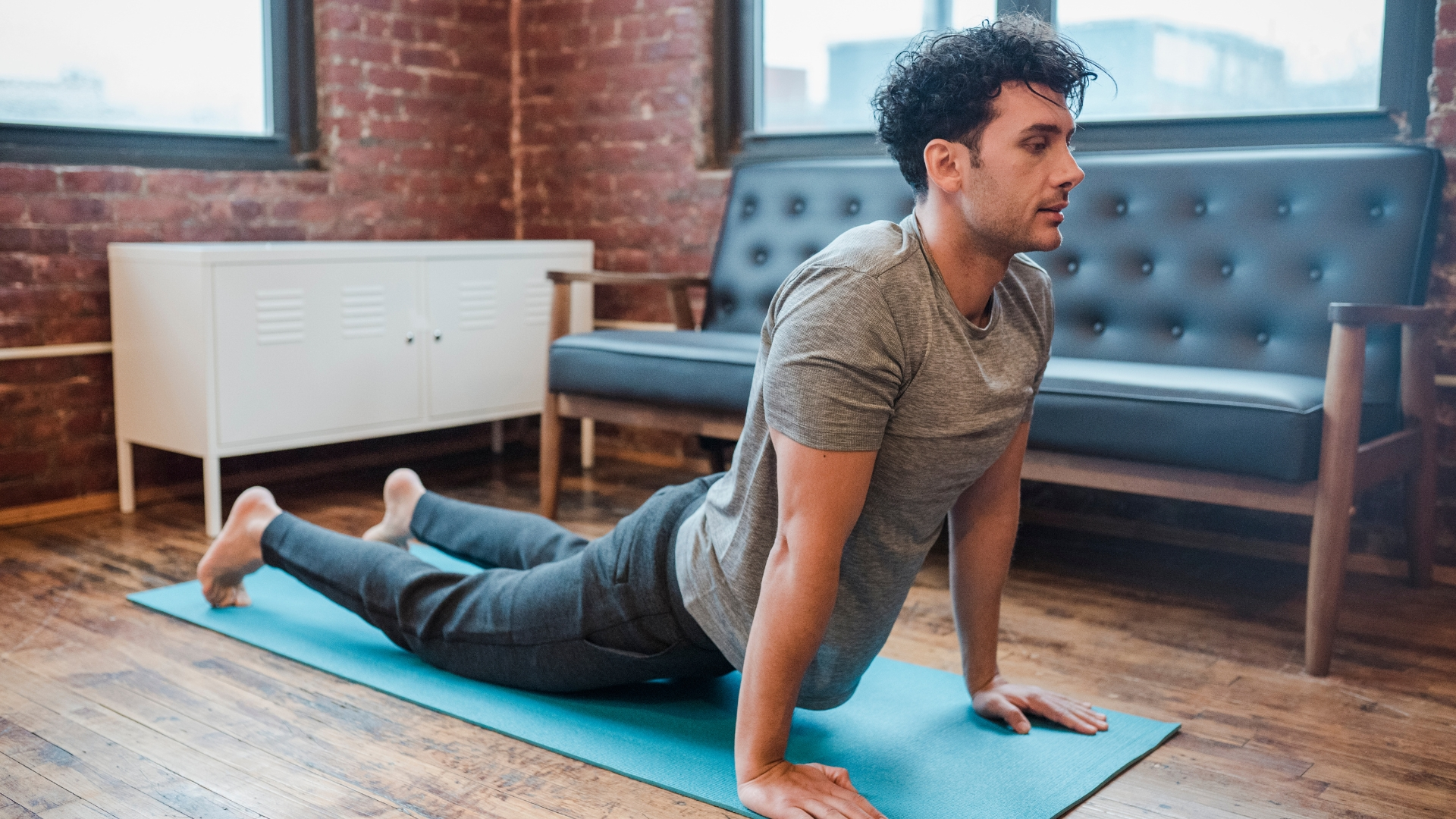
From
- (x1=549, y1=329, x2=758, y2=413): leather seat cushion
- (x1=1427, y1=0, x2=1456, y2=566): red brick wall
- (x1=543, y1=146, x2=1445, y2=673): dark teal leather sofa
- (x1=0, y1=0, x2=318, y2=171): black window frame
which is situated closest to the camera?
(x1=543, y1=146, x2=1445, y2=673): dark teal leather sofa

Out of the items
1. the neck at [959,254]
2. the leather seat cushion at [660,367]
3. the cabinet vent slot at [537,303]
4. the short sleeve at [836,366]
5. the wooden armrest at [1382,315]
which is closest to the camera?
the short sleeve at [836,366]

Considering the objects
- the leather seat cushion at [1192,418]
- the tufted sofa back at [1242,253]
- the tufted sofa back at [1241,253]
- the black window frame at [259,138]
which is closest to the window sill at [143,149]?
the black window frame at [259,138]

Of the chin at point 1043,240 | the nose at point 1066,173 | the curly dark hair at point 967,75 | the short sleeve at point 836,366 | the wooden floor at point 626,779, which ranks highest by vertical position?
the curly dark hair at point 967,75

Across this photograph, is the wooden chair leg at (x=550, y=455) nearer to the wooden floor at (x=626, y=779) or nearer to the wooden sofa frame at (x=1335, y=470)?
the wooden sofa frame at (x=1335, y=470)

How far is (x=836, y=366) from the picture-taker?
4.41ft

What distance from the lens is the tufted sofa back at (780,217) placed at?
328 centimetres

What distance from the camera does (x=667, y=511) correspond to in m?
1.71

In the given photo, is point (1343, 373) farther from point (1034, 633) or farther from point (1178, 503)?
point (1178, 503)

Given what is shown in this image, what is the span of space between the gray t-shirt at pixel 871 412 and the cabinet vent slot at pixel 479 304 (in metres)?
2.18

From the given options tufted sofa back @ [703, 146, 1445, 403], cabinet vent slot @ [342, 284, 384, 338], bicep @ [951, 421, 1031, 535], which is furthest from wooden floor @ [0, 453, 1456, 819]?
cabinet vent slot @ [342, 284, 384, 338]

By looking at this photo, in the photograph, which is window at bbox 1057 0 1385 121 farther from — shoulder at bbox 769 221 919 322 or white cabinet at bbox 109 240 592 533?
shoulder at bbox 769 221 919 322

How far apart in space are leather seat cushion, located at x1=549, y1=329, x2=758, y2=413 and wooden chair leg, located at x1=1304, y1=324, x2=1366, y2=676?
110 centimetres

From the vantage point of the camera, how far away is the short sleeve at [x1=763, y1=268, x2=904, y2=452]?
4.42ft

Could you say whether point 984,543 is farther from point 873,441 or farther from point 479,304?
point 479,304
